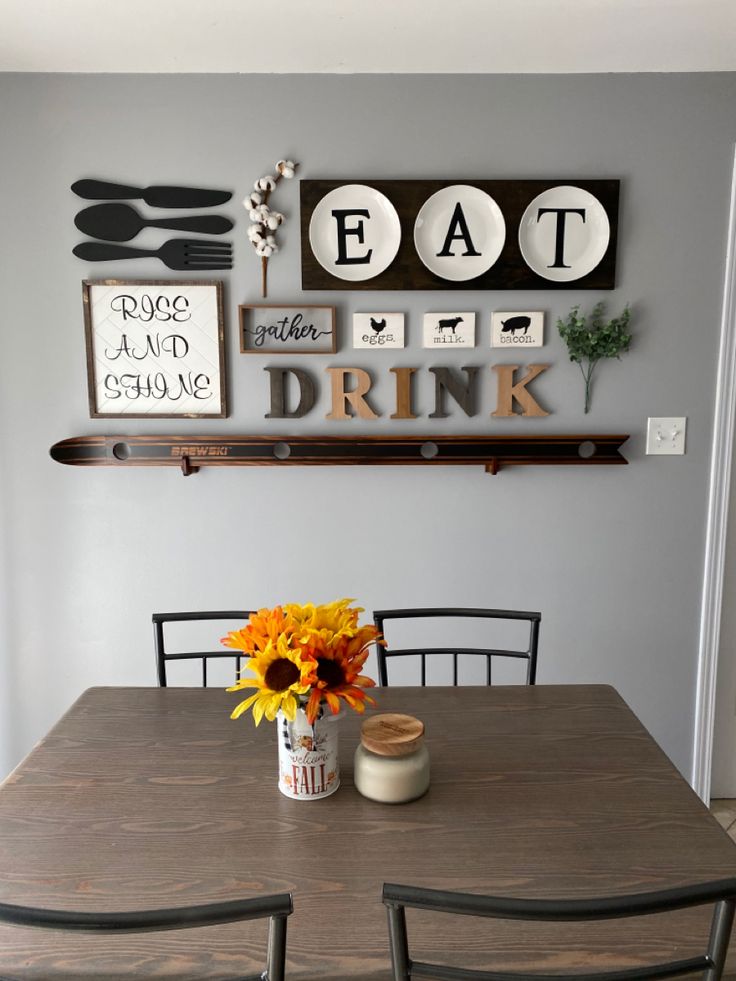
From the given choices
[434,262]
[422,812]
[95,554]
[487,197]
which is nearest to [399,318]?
[434,262]

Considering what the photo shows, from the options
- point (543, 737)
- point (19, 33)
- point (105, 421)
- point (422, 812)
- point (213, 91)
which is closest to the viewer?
point (422, 812)

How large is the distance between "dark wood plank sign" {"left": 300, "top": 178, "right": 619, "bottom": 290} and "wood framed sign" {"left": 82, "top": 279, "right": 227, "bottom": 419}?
14.4 inches

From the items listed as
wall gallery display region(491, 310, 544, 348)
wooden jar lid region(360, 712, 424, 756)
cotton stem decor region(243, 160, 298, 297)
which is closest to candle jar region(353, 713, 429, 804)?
wooden jar lid region(360, 712, 424, 756)

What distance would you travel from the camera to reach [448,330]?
2273 mm

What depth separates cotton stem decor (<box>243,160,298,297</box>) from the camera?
219cm

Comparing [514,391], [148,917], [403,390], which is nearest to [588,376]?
[514,391]

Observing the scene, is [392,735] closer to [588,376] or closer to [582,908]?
[582,908]

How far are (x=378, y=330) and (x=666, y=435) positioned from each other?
1007mm

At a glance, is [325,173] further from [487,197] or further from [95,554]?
[95,554]

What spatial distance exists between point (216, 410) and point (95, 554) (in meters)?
0.65

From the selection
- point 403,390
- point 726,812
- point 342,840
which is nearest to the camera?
point 342,840

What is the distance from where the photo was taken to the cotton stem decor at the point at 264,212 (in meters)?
2.19

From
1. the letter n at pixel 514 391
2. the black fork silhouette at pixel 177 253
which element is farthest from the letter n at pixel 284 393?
the letter n at pixel 514 391

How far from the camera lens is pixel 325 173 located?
87.2 inches
